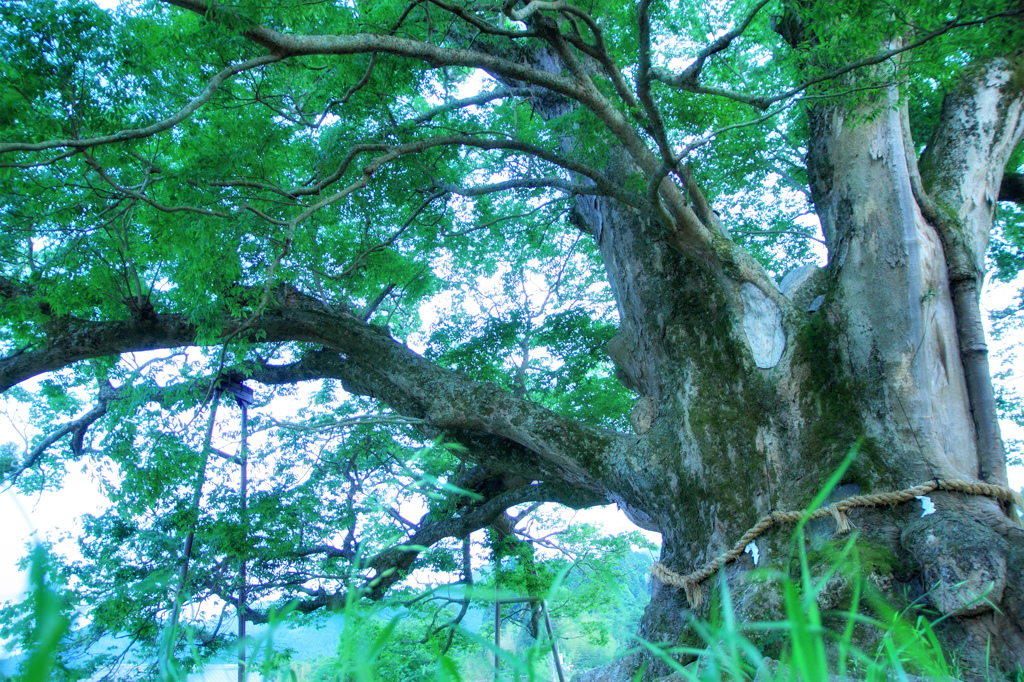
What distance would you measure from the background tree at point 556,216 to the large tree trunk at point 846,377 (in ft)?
0.06

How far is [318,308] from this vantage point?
534cm

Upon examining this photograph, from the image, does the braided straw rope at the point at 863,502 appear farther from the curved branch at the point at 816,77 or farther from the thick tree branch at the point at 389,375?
the curved branch at the point at 816,77

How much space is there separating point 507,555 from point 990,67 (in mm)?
5572

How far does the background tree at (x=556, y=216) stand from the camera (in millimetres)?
3393

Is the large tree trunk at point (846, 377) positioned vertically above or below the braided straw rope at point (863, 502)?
above

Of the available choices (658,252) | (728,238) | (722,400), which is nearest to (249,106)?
(658,252)

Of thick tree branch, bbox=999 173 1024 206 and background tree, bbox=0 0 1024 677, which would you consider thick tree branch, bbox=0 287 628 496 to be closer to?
background tree, bbox=0 0 1024 677

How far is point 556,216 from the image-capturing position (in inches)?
275

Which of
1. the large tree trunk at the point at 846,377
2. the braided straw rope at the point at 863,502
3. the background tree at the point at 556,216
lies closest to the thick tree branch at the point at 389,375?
the background tree at the point at 556,216

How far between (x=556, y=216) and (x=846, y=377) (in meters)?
3.83

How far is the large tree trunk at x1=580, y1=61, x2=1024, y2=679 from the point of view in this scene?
3230 mm

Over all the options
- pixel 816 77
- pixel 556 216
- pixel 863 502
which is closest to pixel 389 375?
pixel 556 216

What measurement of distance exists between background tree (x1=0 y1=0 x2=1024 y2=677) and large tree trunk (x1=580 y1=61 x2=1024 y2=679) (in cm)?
2

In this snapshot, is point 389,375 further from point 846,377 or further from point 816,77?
point 816,77
